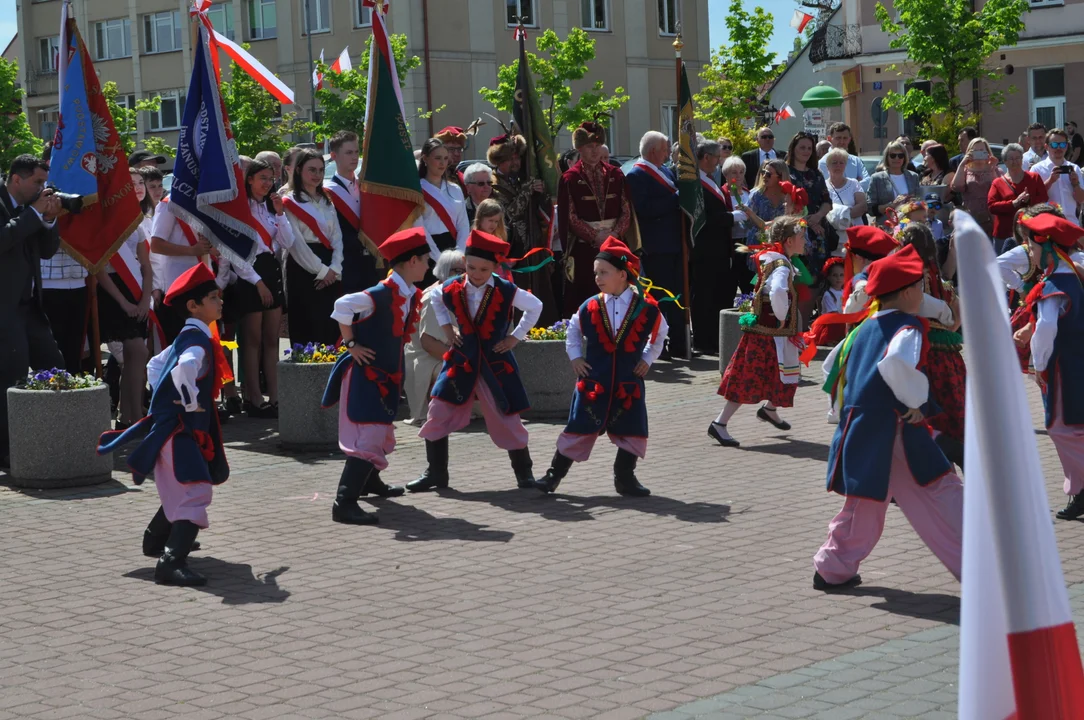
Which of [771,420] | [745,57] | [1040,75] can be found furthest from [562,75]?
[771,420]

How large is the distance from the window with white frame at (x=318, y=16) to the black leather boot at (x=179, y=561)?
47.9 meters

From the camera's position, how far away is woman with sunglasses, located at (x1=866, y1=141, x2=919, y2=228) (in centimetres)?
1559

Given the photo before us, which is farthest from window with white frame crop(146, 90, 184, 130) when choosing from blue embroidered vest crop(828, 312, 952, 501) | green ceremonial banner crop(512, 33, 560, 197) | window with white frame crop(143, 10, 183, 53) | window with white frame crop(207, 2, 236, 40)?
blue embroidered vest crop(828, 312, 952, 501)

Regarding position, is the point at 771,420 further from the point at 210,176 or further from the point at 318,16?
the point at 318,16

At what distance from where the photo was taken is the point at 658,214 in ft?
48.4

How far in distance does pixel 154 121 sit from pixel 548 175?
5056 cm

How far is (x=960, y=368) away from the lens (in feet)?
24.0

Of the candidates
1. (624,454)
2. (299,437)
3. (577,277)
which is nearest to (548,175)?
(577,277)

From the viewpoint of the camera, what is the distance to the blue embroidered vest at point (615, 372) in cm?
882

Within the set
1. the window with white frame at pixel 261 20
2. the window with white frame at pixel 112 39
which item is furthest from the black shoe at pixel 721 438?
the window with white frame at pixel 112 39

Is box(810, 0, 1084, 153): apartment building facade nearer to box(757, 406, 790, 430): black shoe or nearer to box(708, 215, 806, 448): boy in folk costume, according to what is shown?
box(757, 406, 790, 430): black shoe

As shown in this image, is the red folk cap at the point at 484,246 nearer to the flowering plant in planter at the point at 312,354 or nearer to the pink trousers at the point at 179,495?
the flowering plant in planter at the point at 312,354

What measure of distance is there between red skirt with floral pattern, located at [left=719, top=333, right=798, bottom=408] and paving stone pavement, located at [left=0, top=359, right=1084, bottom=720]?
803 mm

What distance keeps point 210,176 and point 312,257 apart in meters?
1.07
